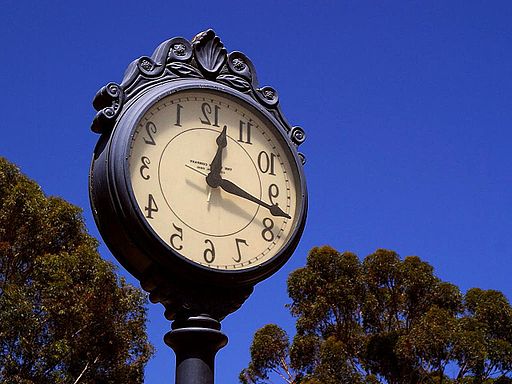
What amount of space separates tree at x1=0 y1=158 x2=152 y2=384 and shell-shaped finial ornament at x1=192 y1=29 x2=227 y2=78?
11414 mm

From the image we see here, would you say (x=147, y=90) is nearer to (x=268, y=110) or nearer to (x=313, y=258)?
(x=268, y=110)

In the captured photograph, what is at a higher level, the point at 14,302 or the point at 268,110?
the point at 14,302

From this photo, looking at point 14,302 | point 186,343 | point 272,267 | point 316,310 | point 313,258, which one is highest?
point 313,258

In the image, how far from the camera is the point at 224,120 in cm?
267

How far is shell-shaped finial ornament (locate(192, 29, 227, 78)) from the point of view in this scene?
8.91ft

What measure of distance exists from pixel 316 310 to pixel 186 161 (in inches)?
609

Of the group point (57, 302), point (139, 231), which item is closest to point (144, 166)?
point (139, 231)

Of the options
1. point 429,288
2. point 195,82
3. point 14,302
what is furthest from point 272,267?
point 429,288

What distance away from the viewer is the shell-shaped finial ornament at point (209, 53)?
2.72 m

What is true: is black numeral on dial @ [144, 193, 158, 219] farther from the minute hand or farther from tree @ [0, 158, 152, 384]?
tree @ [0, 158, 152, 384]

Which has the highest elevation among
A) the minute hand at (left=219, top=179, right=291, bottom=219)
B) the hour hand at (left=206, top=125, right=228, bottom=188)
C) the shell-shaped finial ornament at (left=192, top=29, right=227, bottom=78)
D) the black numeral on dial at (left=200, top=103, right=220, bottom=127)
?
the shell-shaped finial ornament at (left=192, top=29, right=227, bottom=78)

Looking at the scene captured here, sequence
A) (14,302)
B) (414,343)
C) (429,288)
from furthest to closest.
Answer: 1. (429,288)
2. (414,343)
3. (14,302)

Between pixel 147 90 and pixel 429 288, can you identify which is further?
pixel 429 288

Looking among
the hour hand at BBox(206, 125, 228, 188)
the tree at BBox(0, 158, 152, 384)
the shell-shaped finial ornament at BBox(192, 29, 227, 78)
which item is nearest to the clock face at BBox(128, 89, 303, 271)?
the hour hand at BBox(206, 125, 228, 188)
